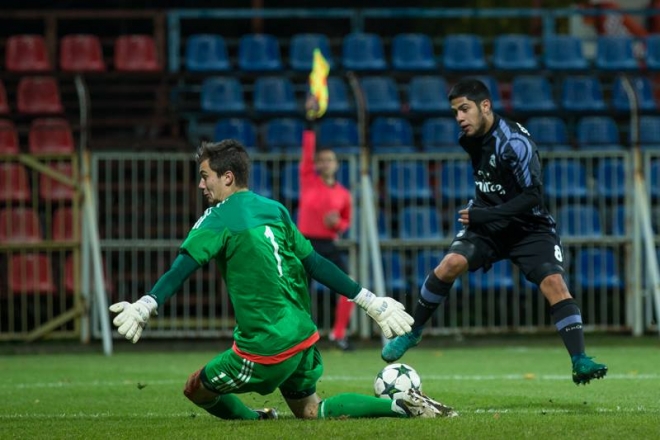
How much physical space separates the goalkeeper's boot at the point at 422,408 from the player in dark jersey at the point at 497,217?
1.61 metres

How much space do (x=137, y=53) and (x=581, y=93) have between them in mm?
6685

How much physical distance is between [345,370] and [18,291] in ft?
19.4

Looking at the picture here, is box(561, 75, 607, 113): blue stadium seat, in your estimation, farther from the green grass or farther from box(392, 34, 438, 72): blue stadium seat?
the green grass

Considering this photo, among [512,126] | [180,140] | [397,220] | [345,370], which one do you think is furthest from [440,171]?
[512,126]

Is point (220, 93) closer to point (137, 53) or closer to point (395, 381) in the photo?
point (137, 53)

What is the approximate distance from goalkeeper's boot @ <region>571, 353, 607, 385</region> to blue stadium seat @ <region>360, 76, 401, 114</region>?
1069 cm

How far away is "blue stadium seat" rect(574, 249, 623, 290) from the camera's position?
17130mm

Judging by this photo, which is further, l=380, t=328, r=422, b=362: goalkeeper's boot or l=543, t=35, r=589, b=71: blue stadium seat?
l=543, t=35, r=589, b=71: blue stadium seat

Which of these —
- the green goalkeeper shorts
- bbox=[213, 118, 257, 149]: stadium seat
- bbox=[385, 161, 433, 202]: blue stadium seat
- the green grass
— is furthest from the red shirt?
the green goalkeeper shorts

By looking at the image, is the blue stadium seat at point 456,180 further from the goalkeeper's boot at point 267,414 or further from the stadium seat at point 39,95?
the goalkeeper's boot at point 267,414

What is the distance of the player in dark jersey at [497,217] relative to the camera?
9.00 m

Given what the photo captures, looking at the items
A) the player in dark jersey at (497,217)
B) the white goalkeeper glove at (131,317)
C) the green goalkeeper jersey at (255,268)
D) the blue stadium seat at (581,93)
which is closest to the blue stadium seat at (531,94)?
the blue stadium seat at (581,93)

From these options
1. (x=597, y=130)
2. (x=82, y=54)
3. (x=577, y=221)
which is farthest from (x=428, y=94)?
(x=82, y=54)

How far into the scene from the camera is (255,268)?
7.27m
